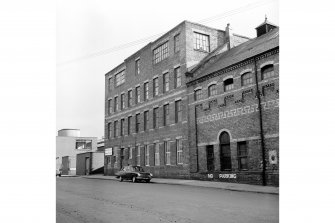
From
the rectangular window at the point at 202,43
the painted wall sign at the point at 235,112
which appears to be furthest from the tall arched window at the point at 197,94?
the rectangular window at the point at 202,43

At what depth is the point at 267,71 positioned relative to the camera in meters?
16.9

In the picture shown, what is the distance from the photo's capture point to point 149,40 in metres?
6.42

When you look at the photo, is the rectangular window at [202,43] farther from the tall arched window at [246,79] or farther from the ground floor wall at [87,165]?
the ground floor wall at [87,165]

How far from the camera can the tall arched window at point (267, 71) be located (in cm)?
1616

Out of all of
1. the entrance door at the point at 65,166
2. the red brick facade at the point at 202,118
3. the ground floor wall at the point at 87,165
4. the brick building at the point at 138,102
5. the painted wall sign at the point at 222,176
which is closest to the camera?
the brick building at the point at 138,102

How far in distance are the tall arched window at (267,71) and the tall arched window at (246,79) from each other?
43.9 inches

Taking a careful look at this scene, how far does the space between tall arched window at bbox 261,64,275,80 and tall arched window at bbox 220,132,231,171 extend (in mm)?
4273

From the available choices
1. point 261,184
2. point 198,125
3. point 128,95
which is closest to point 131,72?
point 128,95

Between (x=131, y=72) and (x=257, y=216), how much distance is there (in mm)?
4803

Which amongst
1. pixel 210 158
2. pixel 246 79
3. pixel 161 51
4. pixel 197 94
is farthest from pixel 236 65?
pixel 161 51

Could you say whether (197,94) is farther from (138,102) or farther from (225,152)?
(138,102)

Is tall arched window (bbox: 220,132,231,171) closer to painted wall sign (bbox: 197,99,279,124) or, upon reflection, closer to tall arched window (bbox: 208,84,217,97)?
painted wall sign (bbox: 197,99,279,124)
